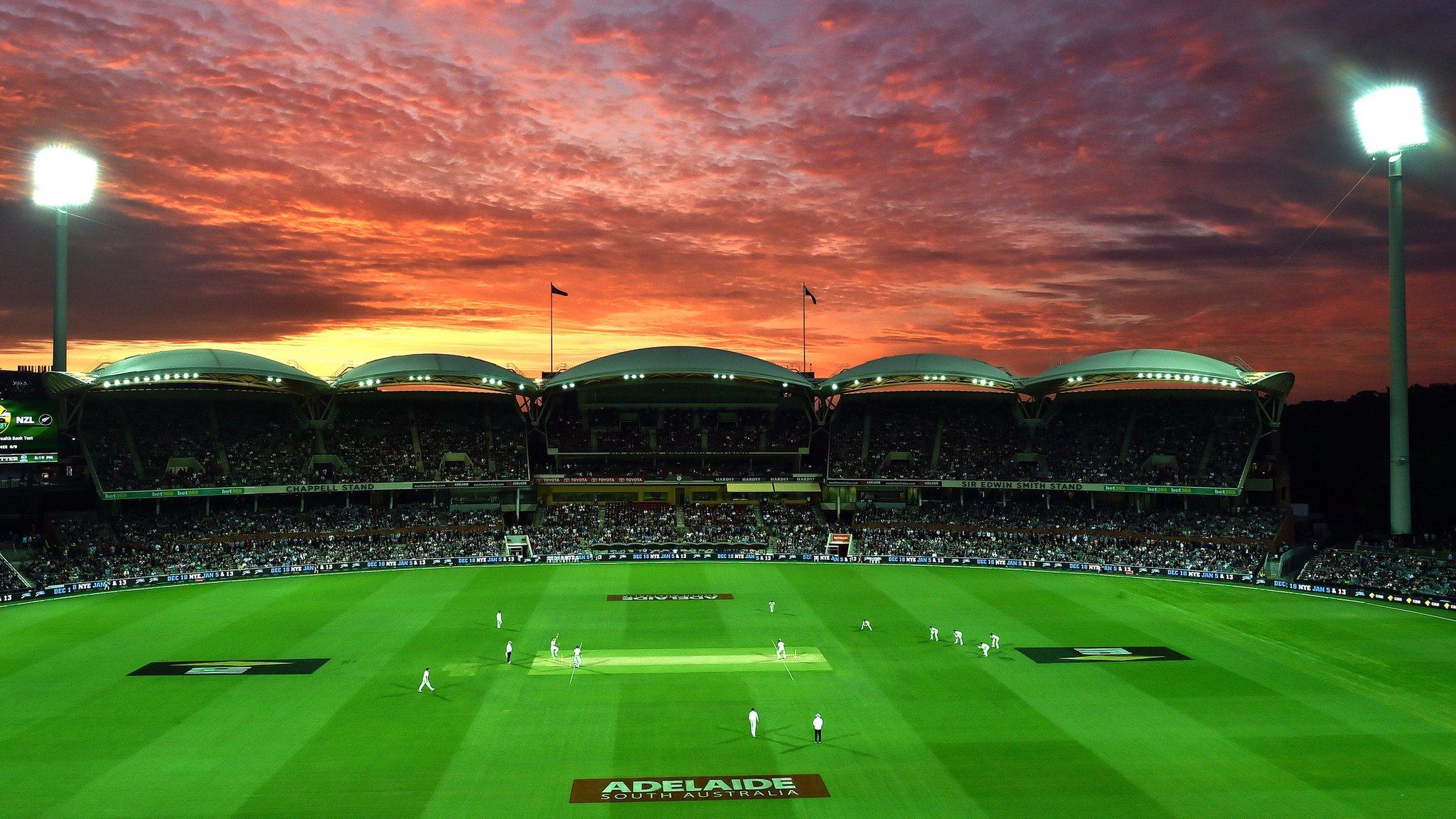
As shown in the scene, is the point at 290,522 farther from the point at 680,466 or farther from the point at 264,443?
the point at 680,466

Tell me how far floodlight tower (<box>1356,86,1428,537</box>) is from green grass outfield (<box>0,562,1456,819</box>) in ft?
37.1

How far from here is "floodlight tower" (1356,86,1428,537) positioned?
164ft

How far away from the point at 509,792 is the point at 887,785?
29.3 ft

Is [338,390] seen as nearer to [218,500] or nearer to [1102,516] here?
[218,500]

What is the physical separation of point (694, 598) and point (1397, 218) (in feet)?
142

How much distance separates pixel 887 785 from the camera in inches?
878

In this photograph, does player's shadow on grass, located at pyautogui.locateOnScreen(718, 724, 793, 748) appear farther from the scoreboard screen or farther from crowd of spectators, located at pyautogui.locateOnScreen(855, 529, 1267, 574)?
the scoreboard screen

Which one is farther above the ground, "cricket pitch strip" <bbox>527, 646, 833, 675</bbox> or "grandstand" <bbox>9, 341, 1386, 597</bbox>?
"grandstand" <bbox>9, 341, 1386, 597</bbox>

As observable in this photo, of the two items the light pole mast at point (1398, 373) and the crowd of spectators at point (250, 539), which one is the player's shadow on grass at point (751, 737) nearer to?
the crowd of spectators at point (250, 539)

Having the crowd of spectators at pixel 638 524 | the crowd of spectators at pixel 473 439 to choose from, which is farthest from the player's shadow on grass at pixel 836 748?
the crowd of spectators at pixel 473 439

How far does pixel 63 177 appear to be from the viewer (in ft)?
182

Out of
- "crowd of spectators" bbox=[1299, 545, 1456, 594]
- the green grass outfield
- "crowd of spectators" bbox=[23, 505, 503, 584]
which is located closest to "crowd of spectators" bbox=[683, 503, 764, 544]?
"crowd of spectators" bbox=[23, 505, 503, 584]

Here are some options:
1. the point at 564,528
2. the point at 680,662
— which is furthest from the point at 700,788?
the point at 564,528

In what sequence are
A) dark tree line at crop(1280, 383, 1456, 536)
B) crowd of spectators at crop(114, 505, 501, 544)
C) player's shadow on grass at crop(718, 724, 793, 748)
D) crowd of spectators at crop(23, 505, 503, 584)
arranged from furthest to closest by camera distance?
dark tree line at crop(1280, 383, 1456, 536)
crowd of spectators at crop(114, 505, 501, 544)
crowd of spectators at crop(23, 505, 503, 584)
player's shadow on grass at crop(718, 724, 793, 748)
